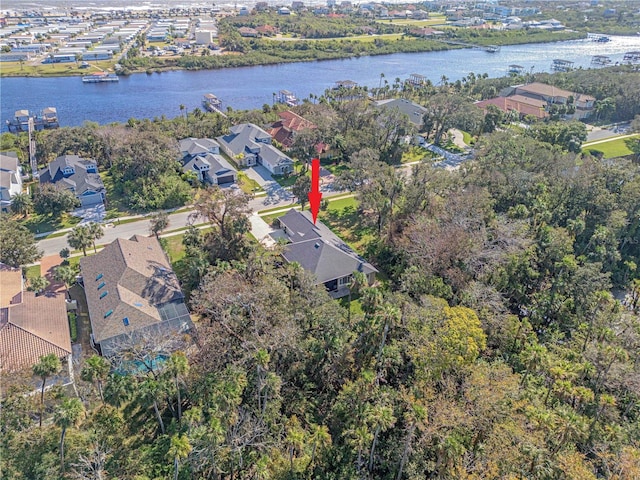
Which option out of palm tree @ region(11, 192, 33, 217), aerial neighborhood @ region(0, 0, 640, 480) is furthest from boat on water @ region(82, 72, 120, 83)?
palm tree @ region(11, 192, 33, 217)

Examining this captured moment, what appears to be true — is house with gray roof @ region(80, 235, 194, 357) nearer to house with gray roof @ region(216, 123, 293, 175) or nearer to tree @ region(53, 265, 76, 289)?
tree @ region(53, 265, 76, 289)

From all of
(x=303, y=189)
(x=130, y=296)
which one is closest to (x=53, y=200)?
(x=130, y=296)

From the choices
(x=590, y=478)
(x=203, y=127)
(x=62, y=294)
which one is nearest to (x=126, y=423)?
(x=62, y=294)

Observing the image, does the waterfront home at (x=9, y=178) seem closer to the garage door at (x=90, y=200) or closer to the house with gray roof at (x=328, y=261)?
the garage door at (x=90, y=200)

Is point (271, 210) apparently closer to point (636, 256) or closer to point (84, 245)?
point (84, 245)

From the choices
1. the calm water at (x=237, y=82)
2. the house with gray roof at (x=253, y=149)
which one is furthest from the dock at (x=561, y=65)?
the house with gray roof at (x=253, y=149)

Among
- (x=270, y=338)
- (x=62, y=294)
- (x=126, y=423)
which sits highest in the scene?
(x=270, y=338)

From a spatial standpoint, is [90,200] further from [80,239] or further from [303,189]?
[303,189]
